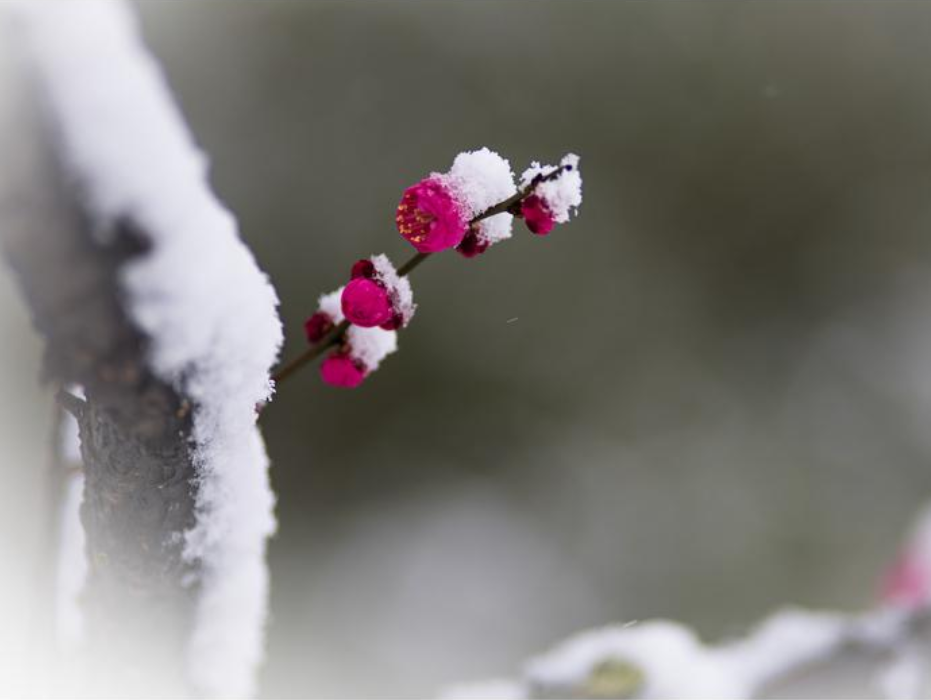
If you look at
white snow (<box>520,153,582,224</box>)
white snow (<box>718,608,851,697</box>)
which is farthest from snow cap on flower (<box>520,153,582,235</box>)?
white snow (<box>718,608,851,697</box>)

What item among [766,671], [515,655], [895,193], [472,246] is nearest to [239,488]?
[472,246]

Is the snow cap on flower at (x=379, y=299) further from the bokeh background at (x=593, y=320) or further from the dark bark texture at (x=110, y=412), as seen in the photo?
the bokeh background at (x=593, y=320)

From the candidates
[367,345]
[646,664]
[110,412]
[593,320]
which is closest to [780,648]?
[646,664]

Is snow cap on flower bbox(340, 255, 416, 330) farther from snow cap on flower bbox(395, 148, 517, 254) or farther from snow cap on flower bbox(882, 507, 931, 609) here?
snow cap on flower bbox(882, 507, 931, 609)

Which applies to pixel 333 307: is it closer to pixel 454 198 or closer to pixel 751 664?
pixel 454 198

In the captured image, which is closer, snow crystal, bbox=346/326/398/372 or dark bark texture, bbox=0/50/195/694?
dark bark texture, bbox=0/50/195/694
